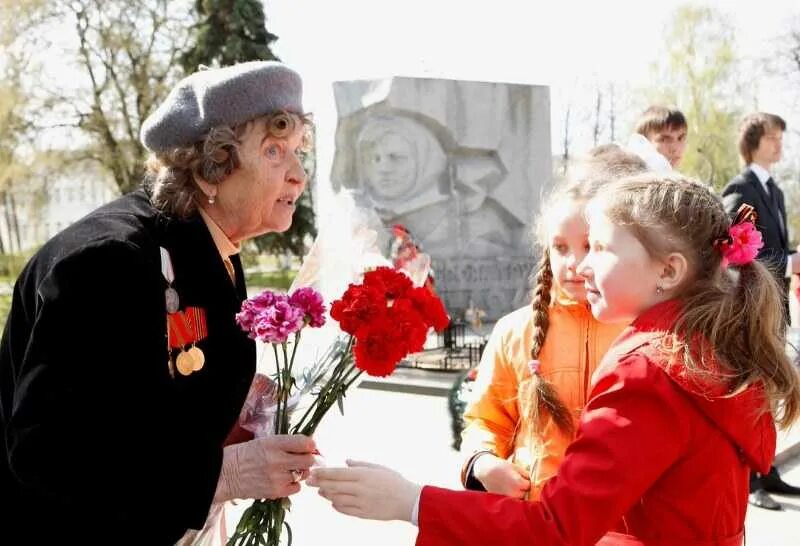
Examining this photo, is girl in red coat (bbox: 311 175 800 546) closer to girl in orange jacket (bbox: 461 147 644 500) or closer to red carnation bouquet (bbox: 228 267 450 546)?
red carnation bouquet (bbox: 228 267 450 546)

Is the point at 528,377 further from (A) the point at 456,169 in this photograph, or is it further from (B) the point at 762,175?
(A) the point at 456,169

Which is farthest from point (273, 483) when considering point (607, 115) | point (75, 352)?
point (607, 115)

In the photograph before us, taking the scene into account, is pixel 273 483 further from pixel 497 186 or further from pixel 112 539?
pixel 497 186

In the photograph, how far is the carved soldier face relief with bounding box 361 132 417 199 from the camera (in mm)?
14375

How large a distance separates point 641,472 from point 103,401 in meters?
0.99

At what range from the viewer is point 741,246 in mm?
1697

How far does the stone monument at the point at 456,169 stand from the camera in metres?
14.4

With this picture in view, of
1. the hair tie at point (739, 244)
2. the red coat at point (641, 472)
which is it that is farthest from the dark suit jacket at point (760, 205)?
the red coat at point (641, 472)

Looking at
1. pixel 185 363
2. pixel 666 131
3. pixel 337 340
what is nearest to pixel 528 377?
pixel 337 340

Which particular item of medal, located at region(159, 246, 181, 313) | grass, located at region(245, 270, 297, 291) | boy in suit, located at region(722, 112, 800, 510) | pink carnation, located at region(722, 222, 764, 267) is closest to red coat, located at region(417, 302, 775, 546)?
pink carnation, located at region(722, 222, 764, 267)

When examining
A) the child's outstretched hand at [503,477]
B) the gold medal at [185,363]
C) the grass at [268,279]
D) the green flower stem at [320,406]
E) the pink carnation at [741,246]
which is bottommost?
the grass at [268,279]

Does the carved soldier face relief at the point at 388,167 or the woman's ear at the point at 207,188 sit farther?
the carved soldier face relief at the point at 388,167

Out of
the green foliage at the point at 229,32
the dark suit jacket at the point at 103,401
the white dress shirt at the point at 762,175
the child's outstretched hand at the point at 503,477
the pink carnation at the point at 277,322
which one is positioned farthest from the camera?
the green foliage at the point at 229,32

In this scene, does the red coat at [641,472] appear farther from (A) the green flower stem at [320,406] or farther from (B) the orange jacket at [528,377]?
(B) the orange jacket at [528,377]
